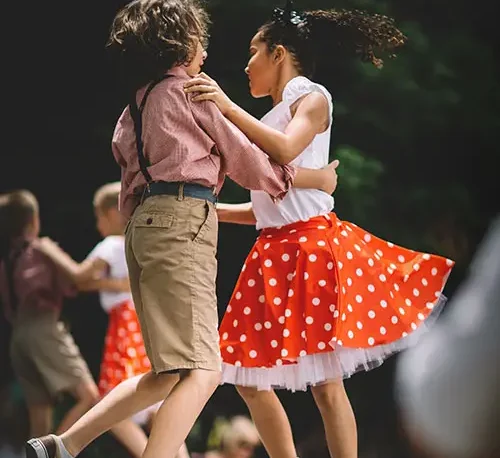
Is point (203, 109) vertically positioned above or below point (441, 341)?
below

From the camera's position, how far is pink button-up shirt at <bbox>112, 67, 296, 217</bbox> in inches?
74.8

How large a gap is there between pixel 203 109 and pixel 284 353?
672 millimetres

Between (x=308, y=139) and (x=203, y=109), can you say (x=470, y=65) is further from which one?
(x=203, y=109)

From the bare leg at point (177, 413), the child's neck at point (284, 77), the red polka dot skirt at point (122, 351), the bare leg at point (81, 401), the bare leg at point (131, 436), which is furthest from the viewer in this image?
the bare leg at point (81, 401)

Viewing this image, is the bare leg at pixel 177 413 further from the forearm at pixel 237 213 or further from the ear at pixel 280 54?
the ear at pixel 280 54

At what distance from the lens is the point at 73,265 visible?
365 centimetres

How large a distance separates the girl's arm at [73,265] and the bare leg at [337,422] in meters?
1.49

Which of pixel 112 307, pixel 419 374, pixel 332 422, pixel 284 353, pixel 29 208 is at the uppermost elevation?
pixel 419 374

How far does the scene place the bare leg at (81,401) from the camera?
3.55 m

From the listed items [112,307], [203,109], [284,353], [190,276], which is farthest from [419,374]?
[112,307]

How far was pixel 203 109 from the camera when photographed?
1.95 metres

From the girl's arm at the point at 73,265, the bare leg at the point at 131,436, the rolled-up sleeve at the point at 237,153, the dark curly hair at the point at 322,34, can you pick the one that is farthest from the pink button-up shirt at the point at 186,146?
the girl's arm at the point at 73,265

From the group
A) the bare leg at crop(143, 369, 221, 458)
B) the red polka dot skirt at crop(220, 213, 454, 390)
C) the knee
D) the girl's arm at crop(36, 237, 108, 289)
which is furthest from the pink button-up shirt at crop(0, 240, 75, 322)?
the bare leg at crop(143, 369, 221, 458)

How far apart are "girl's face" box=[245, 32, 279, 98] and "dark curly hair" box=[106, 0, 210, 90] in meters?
0.56
